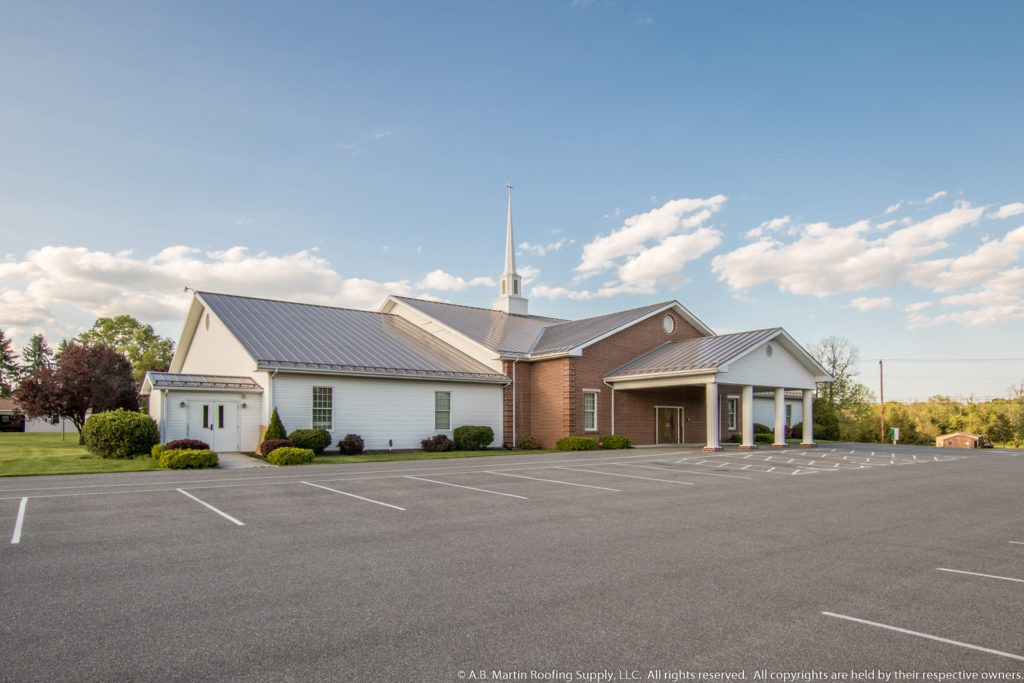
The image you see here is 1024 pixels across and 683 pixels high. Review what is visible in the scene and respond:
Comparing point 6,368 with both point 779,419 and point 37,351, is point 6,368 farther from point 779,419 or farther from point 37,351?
point 779,419

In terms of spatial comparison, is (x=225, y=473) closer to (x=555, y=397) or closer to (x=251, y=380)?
(x=251, y=380)

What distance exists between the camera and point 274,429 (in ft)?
75.6

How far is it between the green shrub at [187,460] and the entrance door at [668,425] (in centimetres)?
2053

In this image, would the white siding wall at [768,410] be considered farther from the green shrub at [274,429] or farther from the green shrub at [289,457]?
the green shrub at [289,457]

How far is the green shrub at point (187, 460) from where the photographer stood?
60.4 ft

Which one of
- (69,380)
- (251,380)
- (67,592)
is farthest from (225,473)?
(69,380)

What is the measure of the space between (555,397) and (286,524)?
2048 centimetres

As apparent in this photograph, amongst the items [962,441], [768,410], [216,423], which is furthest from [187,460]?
[962,441]

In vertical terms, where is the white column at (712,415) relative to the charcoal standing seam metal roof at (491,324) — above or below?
below

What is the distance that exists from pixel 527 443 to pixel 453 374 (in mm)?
4716

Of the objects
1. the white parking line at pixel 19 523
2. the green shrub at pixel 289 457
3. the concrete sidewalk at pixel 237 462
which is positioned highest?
the white parking line at pixel 19 523

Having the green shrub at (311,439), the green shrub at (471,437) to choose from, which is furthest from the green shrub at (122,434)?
the green shrub at (471,437)

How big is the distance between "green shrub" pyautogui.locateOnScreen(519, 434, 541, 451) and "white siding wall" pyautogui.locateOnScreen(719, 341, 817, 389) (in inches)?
336

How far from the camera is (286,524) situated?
976cm
